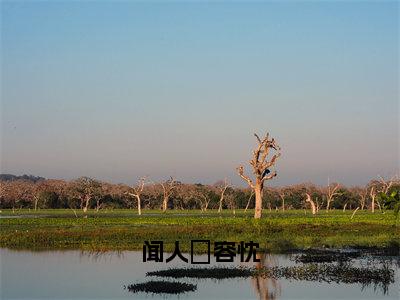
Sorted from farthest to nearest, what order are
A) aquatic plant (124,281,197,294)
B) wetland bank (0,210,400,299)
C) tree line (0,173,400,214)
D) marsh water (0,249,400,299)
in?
tree line (0,173,400,214)
wetland bank (0,210,400,299)
aquatic plant (124,281,197,294)
marsh water (0,249,400,299)

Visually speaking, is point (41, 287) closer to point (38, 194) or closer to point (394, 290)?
point (394, 290)

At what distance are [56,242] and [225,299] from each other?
62.6 feet

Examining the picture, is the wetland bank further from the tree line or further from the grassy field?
the tree line

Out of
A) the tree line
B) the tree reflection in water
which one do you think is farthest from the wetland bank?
the tree line

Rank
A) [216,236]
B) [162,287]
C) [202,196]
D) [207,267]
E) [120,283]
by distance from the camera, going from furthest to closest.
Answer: [202,196]
[216,236]
[207,267]
[120,283]
[162,287]

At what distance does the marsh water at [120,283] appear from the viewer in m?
19.2

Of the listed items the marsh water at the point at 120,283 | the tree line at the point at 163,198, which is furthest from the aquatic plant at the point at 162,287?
the tree line at the point at 163,198

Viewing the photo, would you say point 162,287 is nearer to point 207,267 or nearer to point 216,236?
point 207,267

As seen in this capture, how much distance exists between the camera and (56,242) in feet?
114

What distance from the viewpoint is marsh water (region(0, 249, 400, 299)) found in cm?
1922

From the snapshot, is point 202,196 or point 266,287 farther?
point 202,196

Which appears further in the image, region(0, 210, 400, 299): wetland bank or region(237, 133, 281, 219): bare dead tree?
region(237, 133, 281, 219): bare dead tree

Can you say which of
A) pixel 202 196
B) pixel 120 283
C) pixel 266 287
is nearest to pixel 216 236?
pixel 120 283

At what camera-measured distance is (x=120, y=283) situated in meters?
21.7
